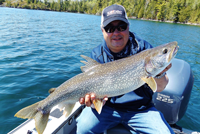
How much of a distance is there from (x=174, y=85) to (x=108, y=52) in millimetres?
2050

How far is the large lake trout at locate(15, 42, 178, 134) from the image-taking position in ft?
8.07

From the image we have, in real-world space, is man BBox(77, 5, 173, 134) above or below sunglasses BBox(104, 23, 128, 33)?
below

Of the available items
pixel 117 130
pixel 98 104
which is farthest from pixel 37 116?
pixel 117 130

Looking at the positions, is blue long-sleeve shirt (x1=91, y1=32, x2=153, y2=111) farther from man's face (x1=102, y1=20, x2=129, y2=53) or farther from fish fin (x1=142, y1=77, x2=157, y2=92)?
fish fin (x1=142, y1=77, x2=157, y2=92)

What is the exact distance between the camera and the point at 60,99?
251 cm

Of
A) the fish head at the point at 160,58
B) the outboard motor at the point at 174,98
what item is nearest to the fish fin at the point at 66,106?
the fish head at the point at 160,58

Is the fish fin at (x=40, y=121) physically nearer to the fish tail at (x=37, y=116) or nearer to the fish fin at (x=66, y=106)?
the fish tail at (x=37, y=116)

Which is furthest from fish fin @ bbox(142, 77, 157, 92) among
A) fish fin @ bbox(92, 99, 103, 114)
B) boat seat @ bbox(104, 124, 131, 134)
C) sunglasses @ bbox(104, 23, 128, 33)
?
→ sunglasses @ bbox(104, 23, 128, 33)

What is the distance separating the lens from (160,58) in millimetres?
2457

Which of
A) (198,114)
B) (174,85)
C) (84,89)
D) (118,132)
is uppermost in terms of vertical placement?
(84,89)

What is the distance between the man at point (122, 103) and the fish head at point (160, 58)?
0.24m

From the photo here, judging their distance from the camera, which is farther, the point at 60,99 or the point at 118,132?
the point at 118,132

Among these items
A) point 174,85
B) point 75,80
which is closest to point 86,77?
point 75,80

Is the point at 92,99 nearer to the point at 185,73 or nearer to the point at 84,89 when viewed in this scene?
the point at 84,89
